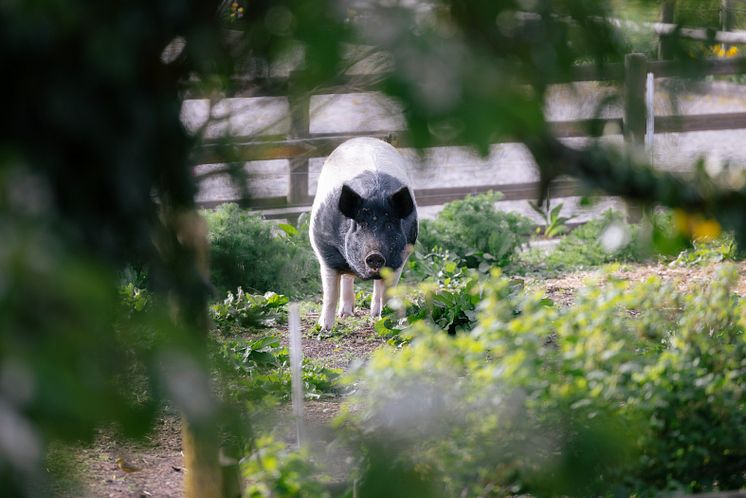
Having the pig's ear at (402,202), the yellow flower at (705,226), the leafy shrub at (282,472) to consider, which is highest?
the yellow flower at (705,226)

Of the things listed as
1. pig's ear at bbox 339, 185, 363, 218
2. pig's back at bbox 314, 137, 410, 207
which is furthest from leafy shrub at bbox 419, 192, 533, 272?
pig's ear at bbox 339, 185, 363, 218

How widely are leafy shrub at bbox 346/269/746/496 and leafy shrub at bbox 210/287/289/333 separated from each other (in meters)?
4.05

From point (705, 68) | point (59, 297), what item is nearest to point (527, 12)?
point (705, 68)

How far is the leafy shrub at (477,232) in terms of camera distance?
8.84 metres

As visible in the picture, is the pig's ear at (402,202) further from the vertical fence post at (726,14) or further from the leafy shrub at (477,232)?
the vertical fence post at (726,14)

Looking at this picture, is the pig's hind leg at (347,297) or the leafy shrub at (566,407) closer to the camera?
the leafy shrub at (566,407)

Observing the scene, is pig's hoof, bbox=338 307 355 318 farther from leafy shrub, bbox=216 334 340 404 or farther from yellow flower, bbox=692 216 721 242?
yellow flower, bbox=692 216 721 242

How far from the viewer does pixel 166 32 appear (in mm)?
1405

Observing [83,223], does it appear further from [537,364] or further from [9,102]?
[537,364]

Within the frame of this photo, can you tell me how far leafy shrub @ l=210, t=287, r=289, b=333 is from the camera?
7008mm

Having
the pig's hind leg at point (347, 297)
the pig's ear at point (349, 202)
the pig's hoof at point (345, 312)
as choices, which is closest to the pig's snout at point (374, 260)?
the pig's ear at point (349, 202)

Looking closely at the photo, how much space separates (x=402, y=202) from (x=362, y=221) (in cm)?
35

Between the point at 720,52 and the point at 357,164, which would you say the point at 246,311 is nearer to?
the point at 357,164

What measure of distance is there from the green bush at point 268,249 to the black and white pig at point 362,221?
37cm
